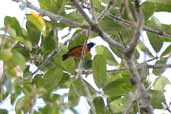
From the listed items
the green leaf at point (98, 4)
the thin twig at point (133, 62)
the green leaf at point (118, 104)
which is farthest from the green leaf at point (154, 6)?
the thin twig at point (133, 62)

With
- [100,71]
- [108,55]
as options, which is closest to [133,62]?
[100,71]

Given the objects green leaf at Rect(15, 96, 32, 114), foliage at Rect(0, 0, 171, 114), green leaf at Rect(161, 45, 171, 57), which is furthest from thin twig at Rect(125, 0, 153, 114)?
green leaf at Rect(161, 45, 171, 57)

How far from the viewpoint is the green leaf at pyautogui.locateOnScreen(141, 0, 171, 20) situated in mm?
2316

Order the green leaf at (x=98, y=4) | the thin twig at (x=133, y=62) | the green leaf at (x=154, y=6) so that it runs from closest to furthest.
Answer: the thin twig at (x=133, y=62), the green leaf at (x=154, y=6), the green leaf at (x=98, y=4)

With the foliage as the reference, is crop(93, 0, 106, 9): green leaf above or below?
above

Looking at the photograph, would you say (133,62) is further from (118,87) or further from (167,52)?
(167,52)

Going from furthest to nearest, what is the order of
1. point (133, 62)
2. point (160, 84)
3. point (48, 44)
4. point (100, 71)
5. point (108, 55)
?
point (108, 55), point (48, 44), point (160, 84), point (100, 71), point (133, 62)

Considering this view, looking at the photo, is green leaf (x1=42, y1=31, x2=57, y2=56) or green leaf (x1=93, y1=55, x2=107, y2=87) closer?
green leaf (x1=93, y1=55, x2=107, y2=87)

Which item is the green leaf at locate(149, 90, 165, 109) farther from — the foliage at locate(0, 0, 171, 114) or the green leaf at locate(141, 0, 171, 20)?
the green leaf at locate(141, 0, 171, 20)

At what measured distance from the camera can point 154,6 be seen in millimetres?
2361

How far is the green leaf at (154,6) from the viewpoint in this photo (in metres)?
2.32

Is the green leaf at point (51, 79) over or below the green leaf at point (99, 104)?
over

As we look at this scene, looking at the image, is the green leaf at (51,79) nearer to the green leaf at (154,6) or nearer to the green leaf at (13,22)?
the green leaf at (13,22)

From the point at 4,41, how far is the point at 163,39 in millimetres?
1308
